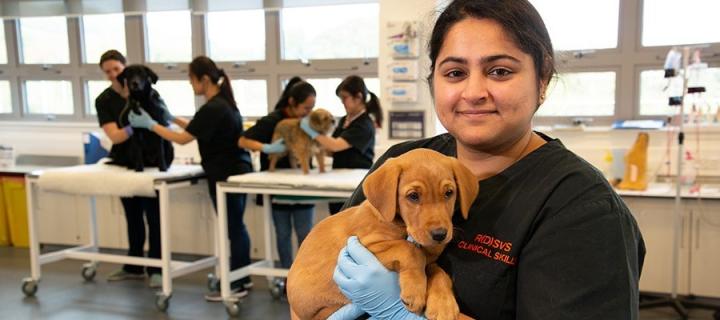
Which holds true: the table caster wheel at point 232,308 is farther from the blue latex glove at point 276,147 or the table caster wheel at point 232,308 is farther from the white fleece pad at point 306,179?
the blue latex glove at point 276,147

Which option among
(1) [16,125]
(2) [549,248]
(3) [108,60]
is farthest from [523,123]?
(1) [16,125]

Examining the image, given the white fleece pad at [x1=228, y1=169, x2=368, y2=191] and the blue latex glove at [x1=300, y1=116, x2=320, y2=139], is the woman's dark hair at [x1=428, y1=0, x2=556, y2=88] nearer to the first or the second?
the white fleece pad at [x1=228, y1=169, x2=368, y2=191]

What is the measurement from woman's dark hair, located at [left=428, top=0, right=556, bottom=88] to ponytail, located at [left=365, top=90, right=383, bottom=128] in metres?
2.69

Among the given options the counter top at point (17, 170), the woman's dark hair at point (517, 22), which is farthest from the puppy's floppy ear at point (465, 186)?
the counter top at point (17, 170)

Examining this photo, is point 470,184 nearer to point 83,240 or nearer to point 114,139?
point 114,139

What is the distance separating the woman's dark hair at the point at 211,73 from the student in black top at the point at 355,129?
0.64m

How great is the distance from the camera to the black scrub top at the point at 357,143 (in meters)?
3.80

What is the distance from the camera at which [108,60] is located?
423cm

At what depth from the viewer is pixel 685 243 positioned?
382cm

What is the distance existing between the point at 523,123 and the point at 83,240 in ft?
17.3

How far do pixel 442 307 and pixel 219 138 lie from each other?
311 cm

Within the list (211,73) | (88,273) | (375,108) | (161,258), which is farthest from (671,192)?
(88,273)

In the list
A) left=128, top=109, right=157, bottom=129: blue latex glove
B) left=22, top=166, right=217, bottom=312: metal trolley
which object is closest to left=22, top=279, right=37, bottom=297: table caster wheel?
left=22, top=166, right=217, bottom=312: metal trolley

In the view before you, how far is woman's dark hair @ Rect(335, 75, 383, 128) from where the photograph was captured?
3.82 metres
